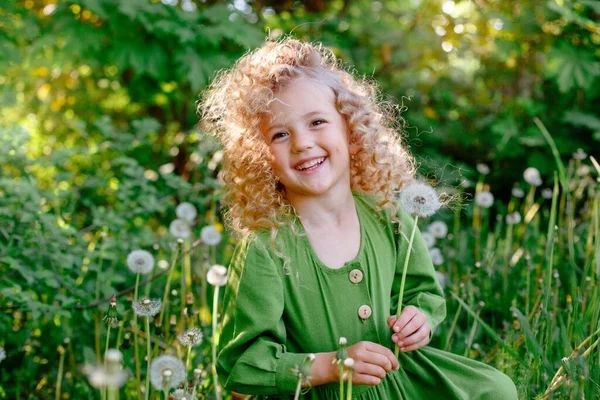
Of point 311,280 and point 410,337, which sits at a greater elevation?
point 311,280

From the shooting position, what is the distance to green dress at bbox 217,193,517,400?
164 cm

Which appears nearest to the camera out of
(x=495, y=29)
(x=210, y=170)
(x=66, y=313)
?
(x=66, y=313)

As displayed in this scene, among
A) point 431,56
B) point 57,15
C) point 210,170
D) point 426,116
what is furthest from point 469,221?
point 57,15

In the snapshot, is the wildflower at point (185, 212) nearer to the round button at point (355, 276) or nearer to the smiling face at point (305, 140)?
the smiling face at point (305, 140)

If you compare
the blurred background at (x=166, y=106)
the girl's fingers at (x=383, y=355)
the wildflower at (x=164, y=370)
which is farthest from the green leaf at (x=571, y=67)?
the wildflower at (x=164, y=370)

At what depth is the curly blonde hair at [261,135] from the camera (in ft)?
6.05

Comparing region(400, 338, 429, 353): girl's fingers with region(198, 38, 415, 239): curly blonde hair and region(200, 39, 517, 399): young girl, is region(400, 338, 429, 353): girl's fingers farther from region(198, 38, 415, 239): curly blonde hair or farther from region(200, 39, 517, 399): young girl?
region(198, 38, 415, 239): curly blonde hair

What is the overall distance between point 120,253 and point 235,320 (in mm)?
1363

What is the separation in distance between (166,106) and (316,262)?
8.32ft

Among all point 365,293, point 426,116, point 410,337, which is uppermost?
point 426,116

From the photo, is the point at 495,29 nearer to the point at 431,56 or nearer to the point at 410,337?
the point at 431,56

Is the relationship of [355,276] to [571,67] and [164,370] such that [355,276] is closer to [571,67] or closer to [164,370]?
[164,370]

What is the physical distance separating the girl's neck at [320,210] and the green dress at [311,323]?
0.05 m

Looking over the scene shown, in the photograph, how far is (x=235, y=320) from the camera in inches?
66.9
